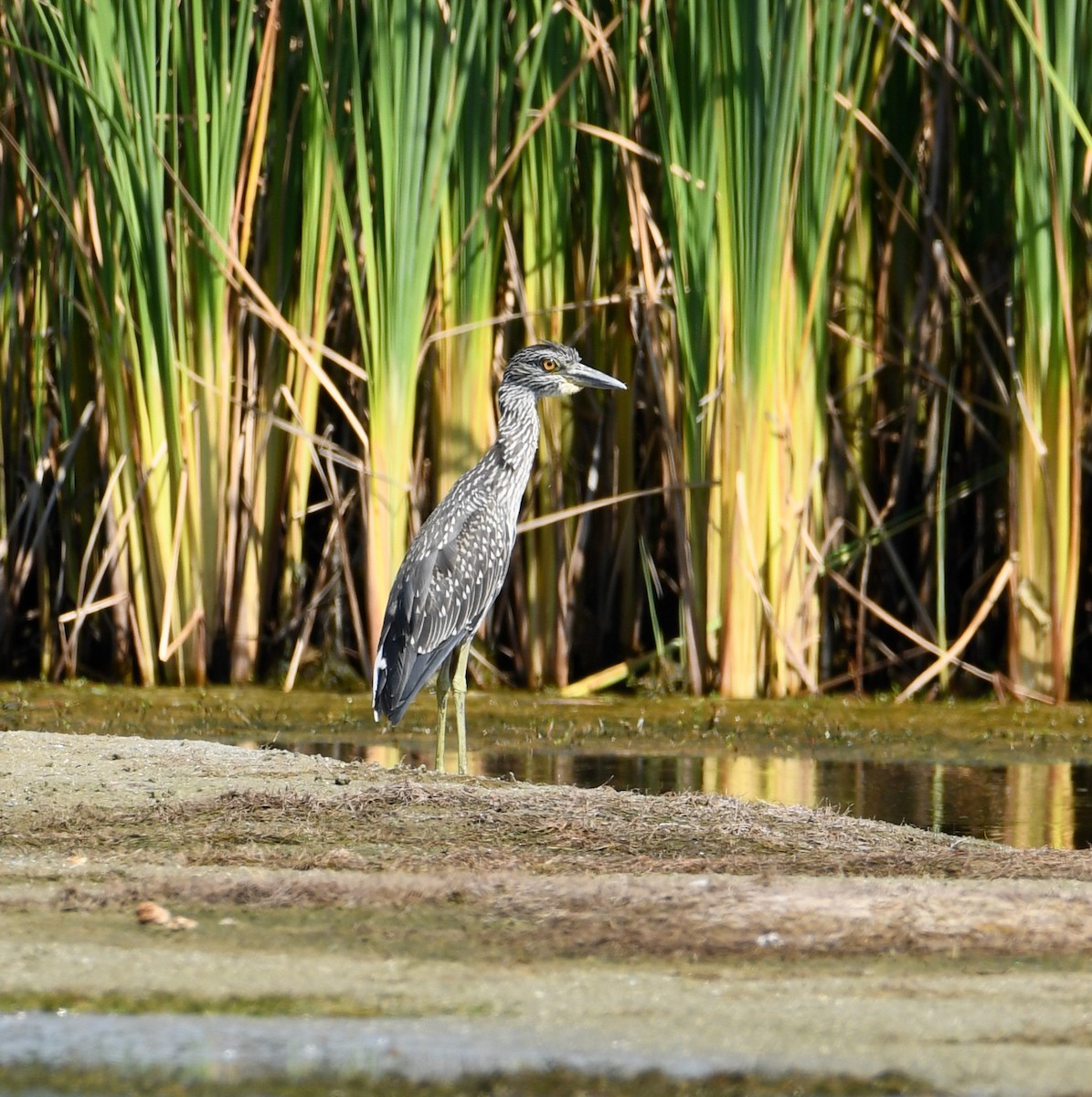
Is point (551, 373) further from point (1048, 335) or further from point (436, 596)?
point (1048, 335)

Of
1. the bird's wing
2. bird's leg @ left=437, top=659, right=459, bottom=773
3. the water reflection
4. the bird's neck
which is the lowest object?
the water reflection

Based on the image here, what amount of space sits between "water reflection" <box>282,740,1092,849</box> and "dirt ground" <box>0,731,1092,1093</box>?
762 millimetres

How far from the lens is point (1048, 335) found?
29.2 ft

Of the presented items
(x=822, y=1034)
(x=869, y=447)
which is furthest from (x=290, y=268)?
(x=822, y=1034)

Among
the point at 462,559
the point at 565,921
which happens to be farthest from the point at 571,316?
the point at 565,921

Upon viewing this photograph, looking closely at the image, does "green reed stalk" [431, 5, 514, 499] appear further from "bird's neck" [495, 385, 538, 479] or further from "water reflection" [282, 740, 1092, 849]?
"water reflection" [282, 740, 1092, 849]

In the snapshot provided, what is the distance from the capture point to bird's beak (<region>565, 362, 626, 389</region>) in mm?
8384

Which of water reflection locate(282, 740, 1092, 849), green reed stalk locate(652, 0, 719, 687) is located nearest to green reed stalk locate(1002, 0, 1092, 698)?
water reflection locate(282, 740, 1092, 849)

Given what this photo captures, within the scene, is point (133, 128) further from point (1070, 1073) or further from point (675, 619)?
point (1070, 1073)

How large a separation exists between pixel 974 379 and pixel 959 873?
4870mm

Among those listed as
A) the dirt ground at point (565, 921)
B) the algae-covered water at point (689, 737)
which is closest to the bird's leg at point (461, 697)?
the algae-covered water at point (689, 737)

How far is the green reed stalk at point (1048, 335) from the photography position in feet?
28.6

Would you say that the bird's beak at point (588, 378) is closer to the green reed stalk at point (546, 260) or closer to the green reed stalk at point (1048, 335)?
the green reed stalk at point (546, 260)

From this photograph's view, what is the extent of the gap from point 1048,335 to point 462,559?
2.81 metres
